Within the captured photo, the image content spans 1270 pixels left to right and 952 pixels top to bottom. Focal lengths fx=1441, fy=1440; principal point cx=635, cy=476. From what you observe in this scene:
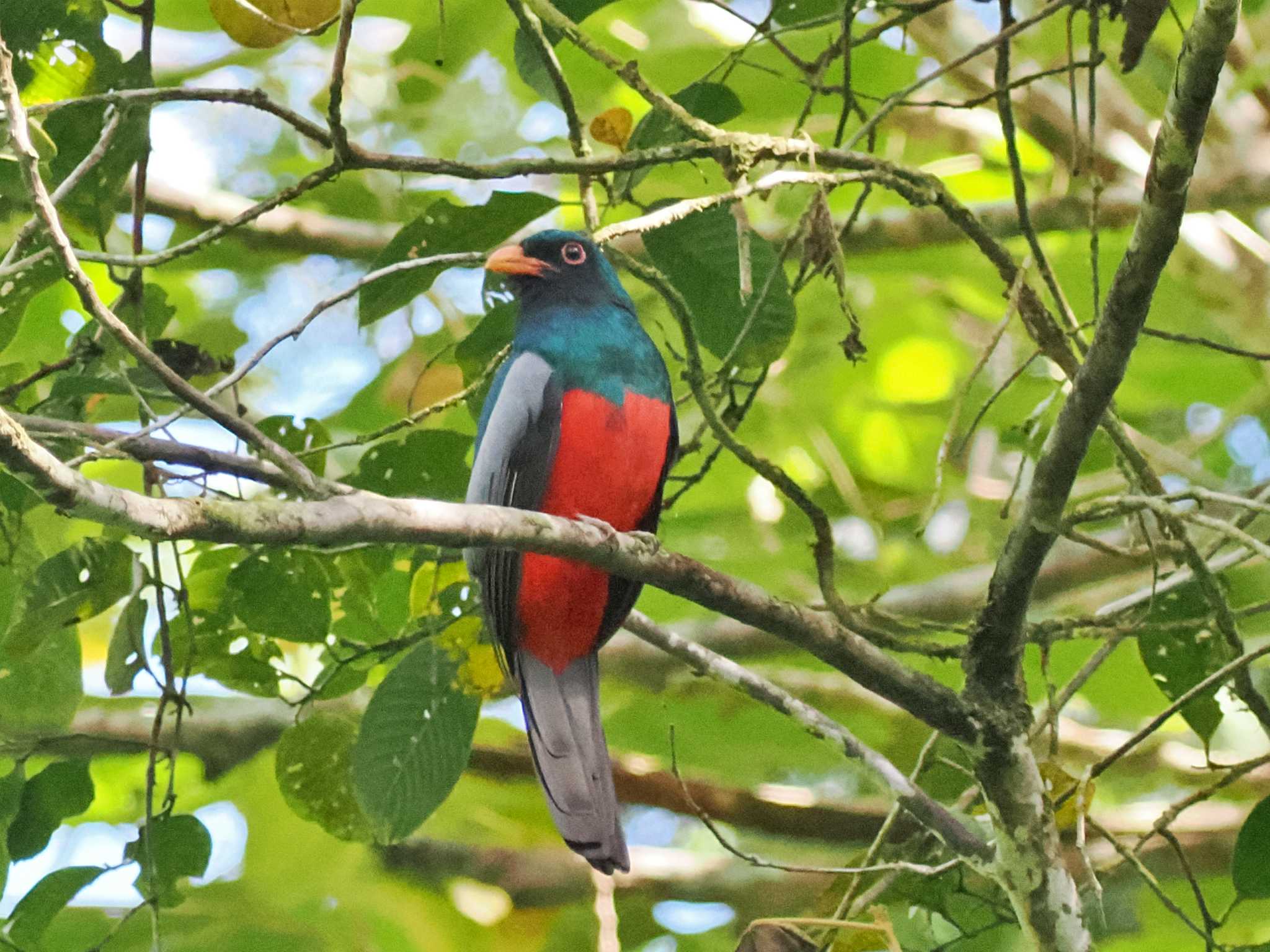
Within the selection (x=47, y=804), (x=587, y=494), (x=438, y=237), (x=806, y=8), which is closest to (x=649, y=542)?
(x=438, y=237)

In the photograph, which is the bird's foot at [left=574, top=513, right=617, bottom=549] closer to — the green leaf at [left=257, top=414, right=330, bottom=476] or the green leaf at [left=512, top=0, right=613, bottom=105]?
the green leaf at [left=257, top=414, right=330, bottom=476]

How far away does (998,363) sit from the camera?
5.97 metres

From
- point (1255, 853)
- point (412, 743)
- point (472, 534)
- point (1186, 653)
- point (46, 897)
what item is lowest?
point (1255, 853)

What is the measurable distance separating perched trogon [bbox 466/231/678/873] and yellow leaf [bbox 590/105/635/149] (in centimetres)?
44

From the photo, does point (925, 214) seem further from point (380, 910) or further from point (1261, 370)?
point (380, 910)

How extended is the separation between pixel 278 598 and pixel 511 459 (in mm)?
773

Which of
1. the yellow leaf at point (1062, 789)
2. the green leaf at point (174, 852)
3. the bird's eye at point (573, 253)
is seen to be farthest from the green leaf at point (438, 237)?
the yellow leaf at point (1062, 789)

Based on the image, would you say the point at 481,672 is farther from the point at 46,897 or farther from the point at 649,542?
the point at 46,897

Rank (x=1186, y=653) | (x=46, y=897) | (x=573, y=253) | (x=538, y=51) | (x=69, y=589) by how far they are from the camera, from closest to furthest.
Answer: (x=69, y=589), (x=46, y=897), (x=1186, y=653), (x=538, y=51), (x=573, y=253)

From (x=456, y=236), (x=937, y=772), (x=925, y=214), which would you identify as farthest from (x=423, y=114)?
(x=937, y=772)

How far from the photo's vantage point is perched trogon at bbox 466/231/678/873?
3.70 m

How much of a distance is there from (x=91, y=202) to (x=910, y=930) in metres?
2.55

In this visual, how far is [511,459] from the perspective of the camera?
3.80 metres

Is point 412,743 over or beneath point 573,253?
beneath
